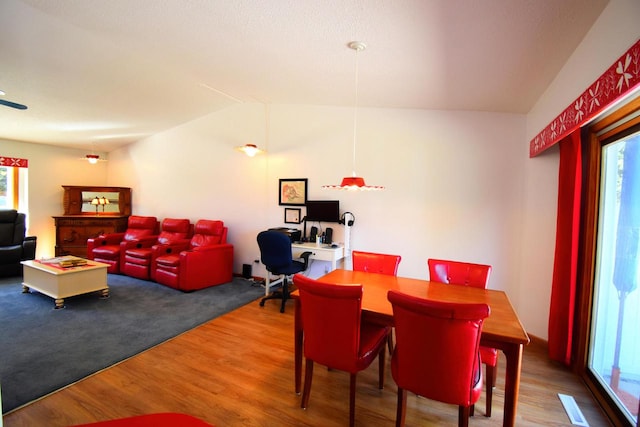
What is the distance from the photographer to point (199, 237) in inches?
A: 206

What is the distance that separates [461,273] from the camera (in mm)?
2506

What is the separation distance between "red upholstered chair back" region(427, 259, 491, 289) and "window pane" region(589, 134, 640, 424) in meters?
0.85

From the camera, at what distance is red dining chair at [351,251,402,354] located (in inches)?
109

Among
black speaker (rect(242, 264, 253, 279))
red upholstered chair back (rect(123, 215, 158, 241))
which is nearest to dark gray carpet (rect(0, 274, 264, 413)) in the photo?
black speaker (rect(242, 264, 253, 279))

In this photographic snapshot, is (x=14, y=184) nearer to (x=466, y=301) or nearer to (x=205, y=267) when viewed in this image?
(x=205, y=267)

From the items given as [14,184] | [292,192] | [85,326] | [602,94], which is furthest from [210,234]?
[602,94]

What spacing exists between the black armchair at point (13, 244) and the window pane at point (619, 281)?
304 inches

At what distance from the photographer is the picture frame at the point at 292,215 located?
15.9 ft

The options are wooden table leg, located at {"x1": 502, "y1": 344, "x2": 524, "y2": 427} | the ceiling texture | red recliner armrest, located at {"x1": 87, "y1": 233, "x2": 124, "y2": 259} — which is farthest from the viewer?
red recliner armrest, located at {"x1": 87, "y1": 233, "x2": 124, "y2": 259}

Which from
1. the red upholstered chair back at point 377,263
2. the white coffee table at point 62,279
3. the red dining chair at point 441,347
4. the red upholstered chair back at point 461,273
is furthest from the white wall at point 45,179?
the red dining chair at point 441,347

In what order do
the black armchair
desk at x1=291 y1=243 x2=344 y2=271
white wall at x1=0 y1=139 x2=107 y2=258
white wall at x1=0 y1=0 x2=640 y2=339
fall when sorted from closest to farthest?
white wall at x1=0 y1=0 x2=640 y2=339 < desk at x1=291 y1=243 x2=344 y2=271 < the black armchair < white wall at x1=0 y1=139 x2=107 y2=258

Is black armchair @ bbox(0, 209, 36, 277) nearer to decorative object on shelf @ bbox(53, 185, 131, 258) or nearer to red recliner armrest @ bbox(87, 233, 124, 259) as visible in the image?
decorative object on shelf @ bbox(53, 185, 131, 258)

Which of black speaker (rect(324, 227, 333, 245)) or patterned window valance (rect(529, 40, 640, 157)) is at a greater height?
patterned window valance (rect(529, 40, 640, 157))

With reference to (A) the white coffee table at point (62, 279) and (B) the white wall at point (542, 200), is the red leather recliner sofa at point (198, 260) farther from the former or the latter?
(B) the white wall at point (542, 200)
